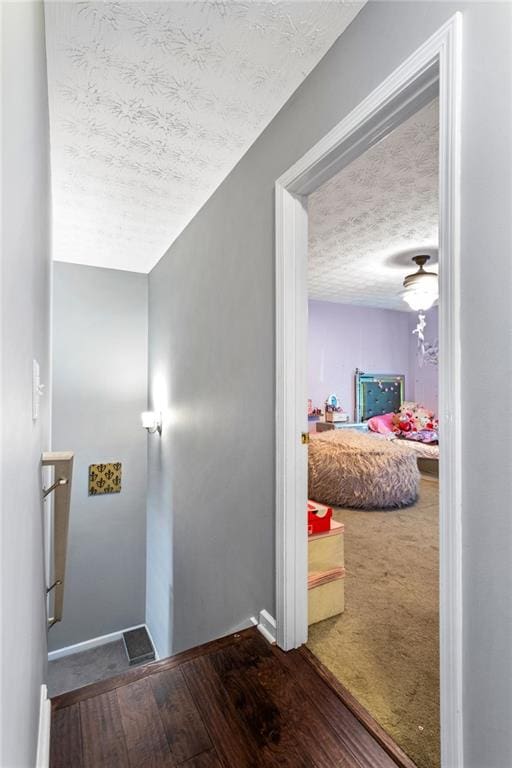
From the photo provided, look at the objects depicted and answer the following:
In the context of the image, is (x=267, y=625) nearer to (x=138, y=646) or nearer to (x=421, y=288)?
(x=138, y=646)

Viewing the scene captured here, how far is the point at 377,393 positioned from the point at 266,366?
4.93 meters

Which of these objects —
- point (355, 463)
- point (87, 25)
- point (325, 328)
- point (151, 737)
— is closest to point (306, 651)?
point (151, 737)

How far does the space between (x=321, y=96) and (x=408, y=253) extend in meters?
2.47

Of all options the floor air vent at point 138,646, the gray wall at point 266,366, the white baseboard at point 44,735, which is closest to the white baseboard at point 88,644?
the floor air vent at point 138,646

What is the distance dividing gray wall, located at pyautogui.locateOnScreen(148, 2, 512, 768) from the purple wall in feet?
8.85

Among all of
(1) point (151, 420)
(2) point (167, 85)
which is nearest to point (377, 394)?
(1) point (151, 420)

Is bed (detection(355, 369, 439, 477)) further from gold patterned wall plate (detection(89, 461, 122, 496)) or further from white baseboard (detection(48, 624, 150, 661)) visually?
white baseboard (detection(48, 624, 150, 661))

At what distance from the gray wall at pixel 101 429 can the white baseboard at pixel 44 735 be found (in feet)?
9.07

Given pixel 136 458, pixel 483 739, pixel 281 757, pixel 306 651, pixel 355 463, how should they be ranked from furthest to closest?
pixel 136 458 → pixel 355 463 → pixel 306 651 → pixel 281 757 → pixel 483 739

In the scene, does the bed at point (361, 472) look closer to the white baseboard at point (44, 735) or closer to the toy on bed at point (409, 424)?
the toy on bed at point (409, 424)

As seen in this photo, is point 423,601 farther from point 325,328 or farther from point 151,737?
point 325,328

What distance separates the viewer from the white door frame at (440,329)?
885 mm

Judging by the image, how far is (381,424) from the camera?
18.2 feet

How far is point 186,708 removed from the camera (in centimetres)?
129
